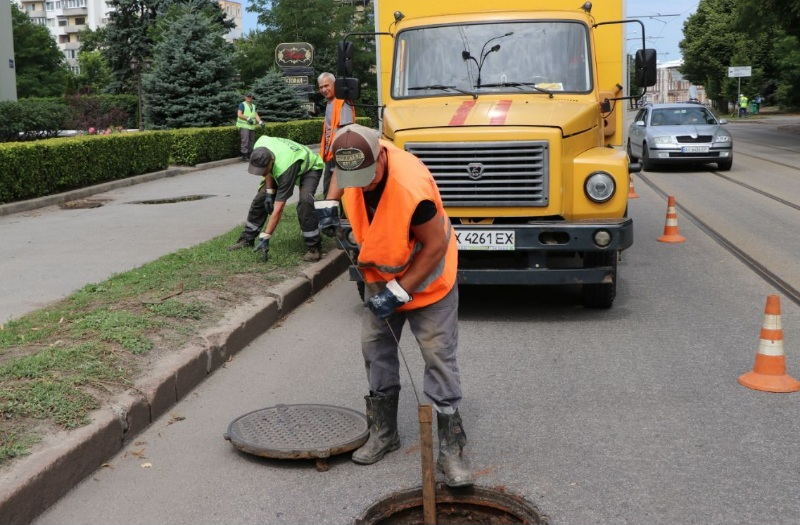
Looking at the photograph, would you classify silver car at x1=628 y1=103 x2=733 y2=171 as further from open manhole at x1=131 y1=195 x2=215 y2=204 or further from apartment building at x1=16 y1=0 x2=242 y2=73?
apartment building at x1=16 y1=0 x2=242 y2=73

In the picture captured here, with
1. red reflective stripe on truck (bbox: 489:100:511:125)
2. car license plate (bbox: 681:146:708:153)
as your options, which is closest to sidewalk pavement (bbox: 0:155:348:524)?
red reflective stripe on truck (bbox: 489:100:511:125)

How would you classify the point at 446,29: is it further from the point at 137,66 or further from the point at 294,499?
the point at 137,66

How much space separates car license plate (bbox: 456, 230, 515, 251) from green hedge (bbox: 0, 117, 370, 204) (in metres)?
10.3

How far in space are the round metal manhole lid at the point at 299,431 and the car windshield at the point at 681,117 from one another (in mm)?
20047

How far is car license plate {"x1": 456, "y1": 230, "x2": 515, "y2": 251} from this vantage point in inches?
300

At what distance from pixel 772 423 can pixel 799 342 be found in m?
2.00

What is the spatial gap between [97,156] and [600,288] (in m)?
13.3

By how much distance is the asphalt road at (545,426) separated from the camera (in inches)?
167

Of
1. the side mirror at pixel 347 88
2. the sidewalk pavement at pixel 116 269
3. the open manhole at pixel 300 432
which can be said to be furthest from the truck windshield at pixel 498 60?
the open manhole at pixel 300 432

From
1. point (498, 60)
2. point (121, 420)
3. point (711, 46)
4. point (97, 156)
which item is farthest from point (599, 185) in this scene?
point (711, 46)

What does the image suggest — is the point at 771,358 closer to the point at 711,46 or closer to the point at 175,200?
the point at 175,200

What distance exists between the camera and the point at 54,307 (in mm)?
7648

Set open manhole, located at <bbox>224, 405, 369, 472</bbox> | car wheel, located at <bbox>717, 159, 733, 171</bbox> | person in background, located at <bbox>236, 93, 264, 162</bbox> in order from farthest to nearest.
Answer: person in background, located at <bbox>236, 93, 264, 162</bbox> → car wheel, located at <bbox>717, 159, 733, 171</bbox> → open manhole, located at <bbox>224, 405, 369, 472</bbox>

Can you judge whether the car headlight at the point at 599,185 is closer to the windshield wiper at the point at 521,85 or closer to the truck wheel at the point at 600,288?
the truck wheel at the point at 600,288
